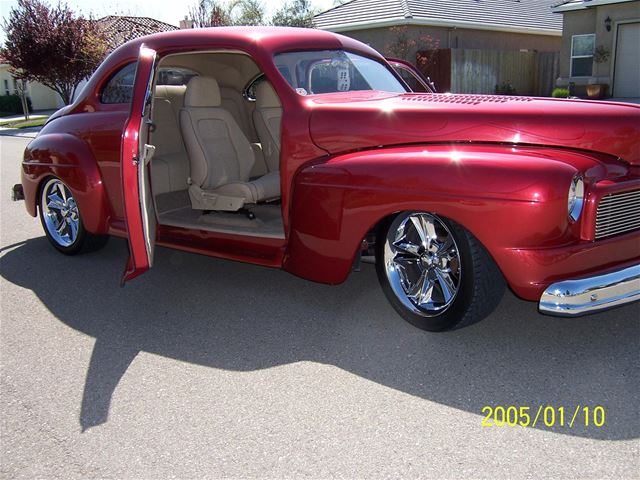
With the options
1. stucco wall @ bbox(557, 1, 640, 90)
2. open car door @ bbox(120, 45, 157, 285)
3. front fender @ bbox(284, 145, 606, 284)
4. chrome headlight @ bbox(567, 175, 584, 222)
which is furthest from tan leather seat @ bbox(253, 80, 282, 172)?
stucco wall @ bbox(557, 1, 640, 90)

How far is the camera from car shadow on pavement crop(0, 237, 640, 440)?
10.6 ft

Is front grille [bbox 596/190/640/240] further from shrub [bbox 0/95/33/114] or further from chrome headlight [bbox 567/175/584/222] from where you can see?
shrub [bbox 0/95/33/114]

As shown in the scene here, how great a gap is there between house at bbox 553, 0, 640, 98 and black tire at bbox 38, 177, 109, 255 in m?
18.7

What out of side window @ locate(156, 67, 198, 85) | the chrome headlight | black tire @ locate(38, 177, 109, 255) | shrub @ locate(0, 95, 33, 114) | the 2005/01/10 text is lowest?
shrub @ locate(0, 95, 33, 114)

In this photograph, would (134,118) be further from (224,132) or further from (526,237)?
(526,237)

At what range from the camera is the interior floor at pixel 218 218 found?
4695 mm

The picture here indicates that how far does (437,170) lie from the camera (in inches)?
137

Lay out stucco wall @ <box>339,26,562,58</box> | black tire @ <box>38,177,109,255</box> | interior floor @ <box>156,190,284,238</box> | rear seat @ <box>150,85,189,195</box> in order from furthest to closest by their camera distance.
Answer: stucco wall @ <box>339,26,562,58</box>
black tire @ <box>38,177,109,255</box>
rear seat @ <box>150,85,189,195</box>
interior floor @ <box>156,190,284,238</box>

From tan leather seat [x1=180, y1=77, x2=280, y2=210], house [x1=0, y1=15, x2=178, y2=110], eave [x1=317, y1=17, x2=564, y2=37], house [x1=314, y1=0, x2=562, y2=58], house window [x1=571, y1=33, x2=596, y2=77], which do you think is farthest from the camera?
house [x1=0, y1=15, x2=178, y2=110]

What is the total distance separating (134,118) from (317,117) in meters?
1.18

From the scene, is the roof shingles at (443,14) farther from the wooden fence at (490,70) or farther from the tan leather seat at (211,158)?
the tan leather seat at (211,158)

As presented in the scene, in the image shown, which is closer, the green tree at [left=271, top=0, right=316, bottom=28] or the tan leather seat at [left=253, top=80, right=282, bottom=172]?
the tan leather seat at [left=253, top=80, right=282, bottom=172]

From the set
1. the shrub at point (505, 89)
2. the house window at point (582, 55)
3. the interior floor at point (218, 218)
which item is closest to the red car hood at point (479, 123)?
the interior floor at point (218, 218)

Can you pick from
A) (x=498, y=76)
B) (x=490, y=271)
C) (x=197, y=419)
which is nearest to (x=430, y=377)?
(x=490, y=271)
